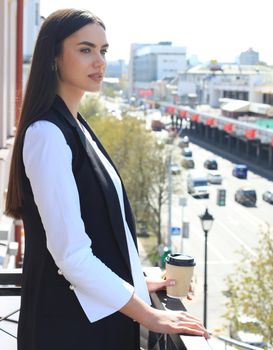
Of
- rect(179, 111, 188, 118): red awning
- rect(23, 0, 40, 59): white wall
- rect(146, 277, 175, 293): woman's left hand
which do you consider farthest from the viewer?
rect(179, 111, 188, 118): red awning

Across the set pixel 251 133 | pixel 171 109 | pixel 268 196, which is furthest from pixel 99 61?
pixel 171 109

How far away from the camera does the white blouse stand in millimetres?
2193

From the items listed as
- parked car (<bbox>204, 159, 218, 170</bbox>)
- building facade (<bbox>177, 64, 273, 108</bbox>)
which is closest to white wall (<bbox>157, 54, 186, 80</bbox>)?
building facade (<bbox>177, 64, 273, 108</bbox>)

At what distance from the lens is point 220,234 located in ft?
125

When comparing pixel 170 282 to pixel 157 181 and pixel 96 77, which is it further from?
pixel 157 181

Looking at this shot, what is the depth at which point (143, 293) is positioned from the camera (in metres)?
2.53

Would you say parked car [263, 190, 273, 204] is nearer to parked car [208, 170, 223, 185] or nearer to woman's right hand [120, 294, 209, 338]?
parked car [208, 170, 223, 185]

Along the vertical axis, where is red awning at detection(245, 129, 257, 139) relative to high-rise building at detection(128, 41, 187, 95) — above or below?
below

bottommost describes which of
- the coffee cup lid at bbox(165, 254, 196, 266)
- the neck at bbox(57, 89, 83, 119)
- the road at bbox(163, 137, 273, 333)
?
the road at bbox(163, 137, 273, 333)

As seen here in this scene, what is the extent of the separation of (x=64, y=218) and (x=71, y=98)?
1.70ft

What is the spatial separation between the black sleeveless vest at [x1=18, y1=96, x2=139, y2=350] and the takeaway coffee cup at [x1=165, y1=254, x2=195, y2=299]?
35cm

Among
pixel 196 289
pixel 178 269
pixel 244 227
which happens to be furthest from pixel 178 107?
pixel 178 269

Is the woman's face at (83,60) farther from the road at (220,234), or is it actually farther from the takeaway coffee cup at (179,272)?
the road at (220,234)

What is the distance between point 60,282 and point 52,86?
0.67 metres
